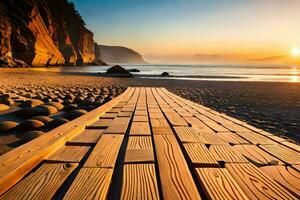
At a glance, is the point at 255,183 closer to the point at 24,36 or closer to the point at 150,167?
the point at 150,167

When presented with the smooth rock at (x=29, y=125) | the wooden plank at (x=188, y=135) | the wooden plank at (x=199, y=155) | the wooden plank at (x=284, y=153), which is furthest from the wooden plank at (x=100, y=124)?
the wooden plank at (x=284, y=153)

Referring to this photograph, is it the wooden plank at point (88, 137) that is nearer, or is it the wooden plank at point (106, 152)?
the wooden plank at point (106, 152)

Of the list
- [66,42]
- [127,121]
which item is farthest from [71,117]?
[66,42]

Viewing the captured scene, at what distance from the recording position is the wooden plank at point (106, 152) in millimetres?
1585

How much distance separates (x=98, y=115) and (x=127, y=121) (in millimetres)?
566

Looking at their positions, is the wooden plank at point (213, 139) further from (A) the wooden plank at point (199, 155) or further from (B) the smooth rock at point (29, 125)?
(B) the smooth rock at point (29, 125)

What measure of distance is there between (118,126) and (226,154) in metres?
1.37

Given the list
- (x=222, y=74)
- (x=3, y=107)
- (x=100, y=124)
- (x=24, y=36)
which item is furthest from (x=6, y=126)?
(x=24, y=36)

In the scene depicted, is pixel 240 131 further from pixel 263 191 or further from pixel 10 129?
pixel 10 129

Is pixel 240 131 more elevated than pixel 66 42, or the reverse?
pixel 66 42

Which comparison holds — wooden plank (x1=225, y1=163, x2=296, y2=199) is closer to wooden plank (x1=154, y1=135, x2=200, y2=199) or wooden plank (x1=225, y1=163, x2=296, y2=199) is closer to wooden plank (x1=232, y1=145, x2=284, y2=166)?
wooden plank (x1=232, y1=145, x2=284, y2=166)

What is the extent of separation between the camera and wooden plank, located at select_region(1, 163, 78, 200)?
1.20 metres

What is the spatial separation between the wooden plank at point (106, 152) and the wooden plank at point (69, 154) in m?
0.09

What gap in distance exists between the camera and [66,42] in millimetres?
68500
